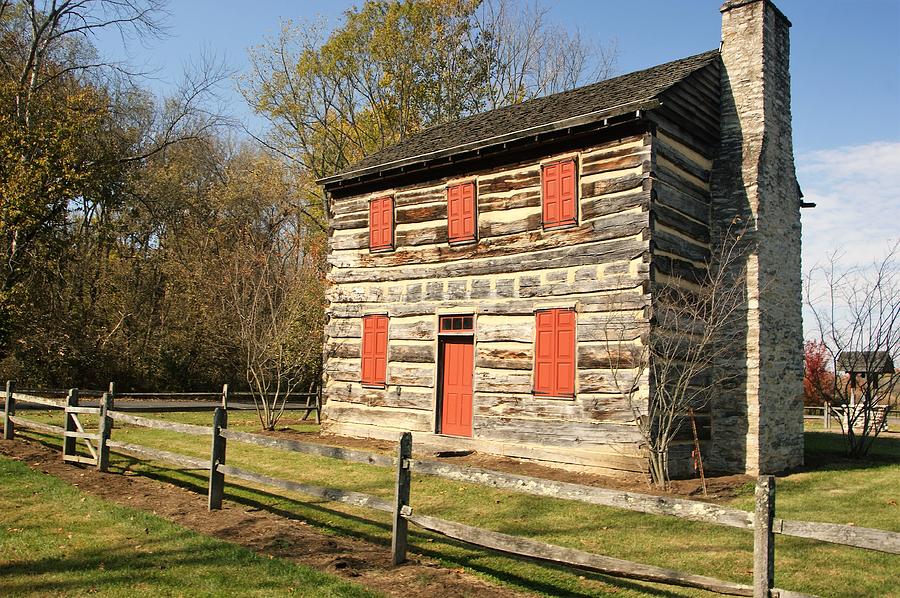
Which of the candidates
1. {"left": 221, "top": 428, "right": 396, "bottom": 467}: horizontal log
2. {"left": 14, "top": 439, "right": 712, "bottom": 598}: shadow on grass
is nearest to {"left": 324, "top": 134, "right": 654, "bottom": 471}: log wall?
→ {"left": 14, "top": 439, "right": 712, "bottom": 598}: shadow on grass


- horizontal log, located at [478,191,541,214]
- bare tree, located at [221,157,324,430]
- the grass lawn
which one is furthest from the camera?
bare tree, located at [221,157,324,430]

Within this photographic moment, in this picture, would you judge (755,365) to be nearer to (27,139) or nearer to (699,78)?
(699,78)

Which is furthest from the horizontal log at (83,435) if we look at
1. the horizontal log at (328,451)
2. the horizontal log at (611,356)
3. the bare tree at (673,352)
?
the bare tree at (673,352)

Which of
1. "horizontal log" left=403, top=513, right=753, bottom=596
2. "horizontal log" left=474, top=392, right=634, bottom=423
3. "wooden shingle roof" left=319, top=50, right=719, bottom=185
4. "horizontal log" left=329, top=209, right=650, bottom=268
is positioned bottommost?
"horizontal log" left=403, top=513, right=753, bottom=596

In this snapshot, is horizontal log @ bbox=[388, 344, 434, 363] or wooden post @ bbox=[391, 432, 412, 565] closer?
wooden post @ bbox=[391, 432, 412, 565]


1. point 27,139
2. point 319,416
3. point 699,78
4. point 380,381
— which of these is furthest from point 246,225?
point 699,78

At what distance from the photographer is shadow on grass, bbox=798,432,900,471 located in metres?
15.3

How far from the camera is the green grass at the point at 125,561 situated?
607cm

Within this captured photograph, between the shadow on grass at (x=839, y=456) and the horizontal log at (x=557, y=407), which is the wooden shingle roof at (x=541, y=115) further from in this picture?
the shadow on grass at (x=839, y=456)

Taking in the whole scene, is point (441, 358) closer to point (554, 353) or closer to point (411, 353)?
point (411, 353)

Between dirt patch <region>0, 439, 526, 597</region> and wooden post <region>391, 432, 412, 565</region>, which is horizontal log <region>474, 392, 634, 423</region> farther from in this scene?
wooden post <region>391, 432, 412, 565</region>

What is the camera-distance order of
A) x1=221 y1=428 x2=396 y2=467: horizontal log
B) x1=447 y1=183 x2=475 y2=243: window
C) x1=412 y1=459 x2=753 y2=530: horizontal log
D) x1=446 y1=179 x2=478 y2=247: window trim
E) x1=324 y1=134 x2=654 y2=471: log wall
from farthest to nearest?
x1=447 y1=183 x2=475 y2=243: window, x1=446 y1=179 x2=478 y2=247: window trim, x1=324 y1=134 x2=654 y2=471: log wall, x1=221 y1=428 x2=396 y2=467: horizontal log, x1=412 y1=459 x2=753 y2=530: horizontal log

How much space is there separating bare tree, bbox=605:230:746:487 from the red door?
362 cm

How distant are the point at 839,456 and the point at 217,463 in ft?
47.8
